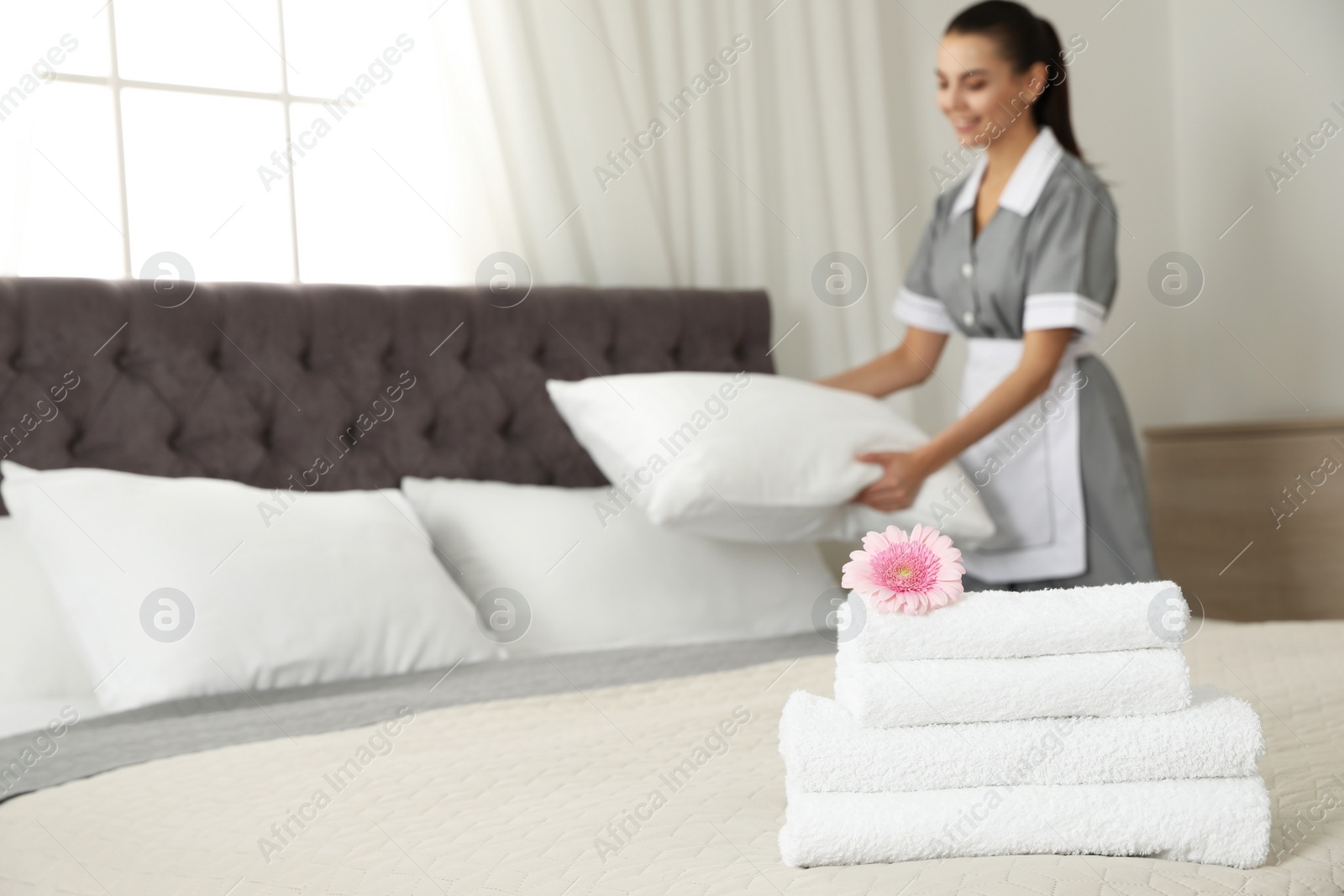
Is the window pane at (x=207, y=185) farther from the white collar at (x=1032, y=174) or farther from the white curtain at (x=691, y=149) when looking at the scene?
the white collar at (x=1032, y=174)

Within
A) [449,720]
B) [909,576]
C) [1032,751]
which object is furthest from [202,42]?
[1032,751]

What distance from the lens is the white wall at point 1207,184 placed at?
112 inches

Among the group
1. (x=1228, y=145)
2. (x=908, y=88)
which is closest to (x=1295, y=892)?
(x=908, y=88)

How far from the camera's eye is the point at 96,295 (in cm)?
170

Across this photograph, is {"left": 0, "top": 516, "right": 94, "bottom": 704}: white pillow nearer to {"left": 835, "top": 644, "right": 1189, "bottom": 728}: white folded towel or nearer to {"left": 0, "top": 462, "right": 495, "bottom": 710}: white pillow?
{"left": 0, "top": 462, "right": 495, "bottom": 710}: white pillow

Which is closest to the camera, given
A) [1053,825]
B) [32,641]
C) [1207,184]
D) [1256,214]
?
[1053,825]

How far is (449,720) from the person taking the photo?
1.24m

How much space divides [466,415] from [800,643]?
0.68 meters

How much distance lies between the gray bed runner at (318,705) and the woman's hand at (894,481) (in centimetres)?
23

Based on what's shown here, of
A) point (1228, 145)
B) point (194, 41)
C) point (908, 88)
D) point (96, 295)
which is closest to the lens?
point (96, 295)

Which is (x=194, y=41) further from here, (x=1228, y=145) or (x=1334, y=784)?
(x=1228, y=145)

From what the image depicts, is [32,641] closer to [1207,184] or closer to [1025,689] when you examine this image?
[1025,689]

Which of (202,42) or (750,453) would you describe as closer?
(750,453)

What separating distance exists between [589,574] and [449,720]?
54 cm
